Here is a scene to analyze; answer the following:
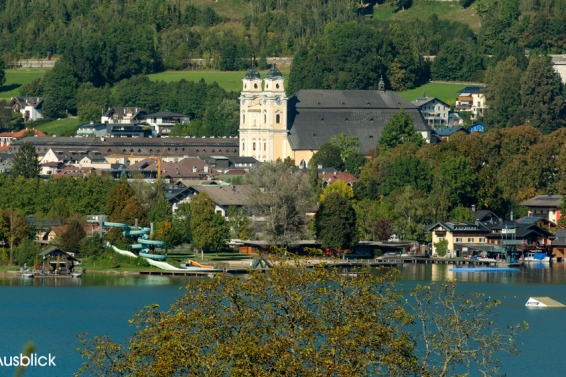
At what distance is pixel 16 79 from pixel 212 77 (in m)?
14.0

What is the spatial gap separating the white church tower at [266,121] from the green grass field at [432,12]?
3289 centimetres

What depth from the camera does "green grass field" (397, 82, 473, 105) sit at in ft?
337

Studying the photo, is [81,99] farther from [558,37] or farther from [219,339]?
[219,339]

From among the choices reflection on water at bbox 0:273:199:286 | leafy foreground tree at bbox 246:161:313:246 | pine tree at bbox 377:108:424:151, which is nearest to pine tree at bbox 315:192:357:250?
leafy foreground tree at bbox 246:161:313:246

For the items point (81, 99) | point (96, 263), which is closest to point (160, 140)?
point (81, 99)

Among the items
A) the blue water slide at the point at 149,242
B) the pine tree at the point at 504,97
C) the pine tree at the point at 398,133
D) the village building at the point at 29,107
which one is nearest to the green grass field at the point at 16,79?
the village building at the point at 29,107

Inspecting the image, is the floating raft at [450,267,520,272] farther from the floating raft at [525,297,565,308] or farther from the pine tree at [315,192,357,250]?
the floating raft at [525,297,565,308]

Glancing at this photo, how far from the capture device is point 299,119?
89125 mm

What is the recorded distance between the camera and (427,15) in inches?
4690

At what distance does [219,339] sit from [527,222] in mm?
43334

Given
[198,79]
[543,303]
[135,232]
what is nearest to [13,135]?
[198,79]

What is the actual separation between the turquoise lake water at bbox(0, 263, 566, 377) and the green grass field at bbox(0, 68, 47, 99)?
58976mm

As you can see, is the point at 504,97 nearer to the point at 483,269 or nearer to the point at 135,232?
the point at 483,269

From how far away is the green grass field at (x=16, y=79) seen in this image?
10831 centimetres
